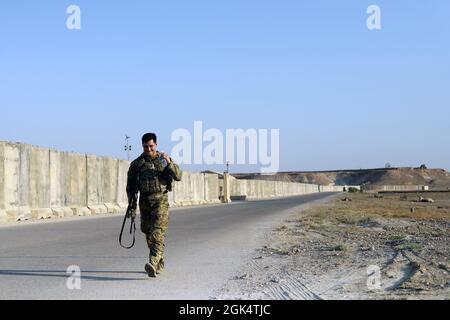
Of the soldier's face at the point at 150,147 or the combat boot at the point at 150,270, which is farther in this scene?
the soldier's face at the point at 150,147

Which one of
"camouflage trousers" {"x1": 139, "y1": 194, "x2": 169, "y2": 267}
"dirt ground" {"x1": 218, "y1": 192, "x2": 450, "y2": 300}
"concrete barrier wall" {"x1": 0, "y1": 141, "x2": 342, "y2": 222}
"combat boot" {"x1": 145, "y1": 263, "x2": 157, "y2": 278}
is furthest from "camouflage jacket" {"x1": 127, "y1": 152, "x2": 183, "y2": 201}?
"concrete barrier wall" {"x1": 0, "y1": 141, "x2": 342, "y2": 222}

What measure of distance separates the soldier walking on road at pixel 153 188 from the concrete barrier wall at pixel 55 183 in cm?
1563

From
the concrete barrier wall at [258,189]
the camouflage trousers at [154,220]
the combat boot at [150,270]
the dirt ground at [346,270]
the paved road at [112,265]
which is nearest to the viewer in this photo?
the dirt ground at [346,270]

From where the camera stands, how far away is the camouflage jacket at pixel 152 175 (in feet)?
26.4

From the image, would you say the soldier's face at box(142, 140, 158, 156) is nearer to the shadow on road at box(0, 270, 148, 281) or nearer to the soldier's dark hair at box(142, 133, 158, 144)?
the soldier's dark hair at box(142, 133, 158, 144)

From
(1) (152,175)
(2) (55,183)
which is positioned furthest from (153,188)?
(2) (55,183)

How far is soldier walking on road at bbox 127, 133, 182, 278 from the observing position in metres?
8.03


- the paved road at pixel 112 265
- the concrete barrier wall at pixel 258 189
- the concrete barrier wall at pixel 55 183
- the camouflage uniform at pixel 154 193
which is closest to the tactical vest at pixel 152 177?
the camouflage uniform at pixel 154 193

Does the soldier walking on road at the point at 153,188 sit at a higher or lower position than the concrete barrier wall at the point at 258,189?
higher

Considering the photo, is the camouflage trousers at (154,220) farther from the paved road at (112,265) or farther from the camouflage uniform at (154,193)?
the paved road at (112,265)

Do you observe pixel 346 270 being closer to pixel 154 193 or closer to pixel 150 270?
pixel 150 270
